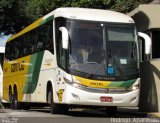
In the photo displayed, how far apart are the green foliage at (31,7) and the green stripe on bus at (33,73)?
28.6ft

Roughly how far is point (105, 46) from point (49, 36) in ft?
9.35

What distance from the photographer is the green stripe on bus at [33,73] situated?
22.4m

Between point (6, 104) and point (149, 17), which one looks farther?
point (6, 104)

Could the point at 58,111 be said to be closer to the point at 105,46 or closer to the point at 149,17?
the point at 105,46

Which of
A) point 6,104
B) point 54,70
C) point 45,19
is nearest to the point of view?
point 54,70

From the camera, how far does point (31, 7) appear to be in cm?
3900

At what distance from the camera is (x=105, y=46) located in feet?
61.2

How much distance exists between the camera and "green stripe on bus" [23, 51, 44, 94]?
73.6 ft

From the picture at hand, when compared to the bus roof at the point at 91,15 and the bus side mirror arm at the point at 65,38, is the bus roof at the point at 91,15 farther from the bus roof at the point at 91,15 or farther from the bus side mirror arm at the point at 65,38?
the bus side mirror arm at the point at 65,38

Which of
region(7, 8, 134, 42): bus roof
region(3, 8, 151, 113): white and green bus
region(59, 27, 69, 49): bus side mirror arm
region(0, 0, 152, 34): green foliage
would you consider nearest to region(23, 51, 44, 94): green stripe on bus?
region(3, 8, 151, 113): white and green bus

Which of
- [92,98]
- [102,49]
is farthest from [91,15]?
[92,98]

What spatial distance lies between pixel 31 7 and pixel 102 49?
69.3 ft

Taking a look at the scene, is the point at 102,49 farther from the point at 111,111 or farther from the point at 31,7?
the point at 31,7

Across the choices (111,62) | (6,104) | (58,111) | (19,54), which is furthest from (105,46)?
(6,104)
